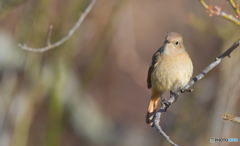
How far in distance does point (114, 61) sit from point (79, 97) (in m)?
2.70

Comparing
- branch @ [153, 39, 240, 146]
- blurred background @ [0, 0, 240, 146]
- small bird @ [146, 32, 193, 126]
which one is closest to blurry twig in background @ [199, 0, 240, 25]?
branch @ [153, 39, 240, 146]

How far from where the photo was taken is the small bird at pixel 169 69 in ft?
15.6

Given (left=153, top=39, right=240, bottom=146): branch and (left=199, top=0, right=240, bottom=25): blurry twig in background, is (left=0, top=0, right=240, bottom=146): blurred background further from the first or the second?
(left=199, top=0, right=240, bottom=25): blurry twig in background

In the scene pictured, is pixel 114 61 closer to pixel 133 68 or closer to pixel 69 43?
pixel 133 68

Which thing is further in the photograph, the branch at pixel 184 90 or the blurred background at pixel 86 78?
the blurred background at pixel 86 78

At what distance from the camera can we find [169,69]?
16.0 ft

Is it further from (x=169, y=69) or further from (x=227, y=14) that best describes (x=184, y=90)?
(x=169, y=69)

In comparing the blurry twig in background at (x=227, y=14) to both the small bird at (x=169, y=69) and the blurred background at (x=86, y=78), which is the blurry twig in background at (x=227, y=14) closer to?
the blurred background at (x=86, y=78)

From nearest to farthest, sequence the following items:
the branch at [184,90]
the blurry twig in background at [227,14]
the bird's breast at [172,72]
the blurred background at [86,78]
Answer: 1. the blurry twig in background at [227,14]
2. the branch at [184,90]
3. the bird's breast at [172,72]
4. the blurred background at [86,78]

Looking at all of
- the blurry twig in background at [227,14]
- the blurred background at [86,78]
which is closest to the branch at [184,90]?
the blurry twig in background at [227,14]

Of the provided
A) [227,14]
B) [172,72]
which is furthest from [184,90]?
[172,72]

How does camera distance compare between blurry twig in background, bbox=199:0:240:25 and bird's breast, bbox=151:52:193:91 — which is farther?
bird's breast, bbox=151:52:193:91

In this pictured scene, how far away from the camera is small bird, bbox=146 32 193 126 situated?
475cm

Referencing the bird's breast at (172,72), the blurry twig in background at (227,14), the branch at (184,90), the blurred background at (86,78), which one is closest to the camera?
the blurry twig in background at (227,14)
